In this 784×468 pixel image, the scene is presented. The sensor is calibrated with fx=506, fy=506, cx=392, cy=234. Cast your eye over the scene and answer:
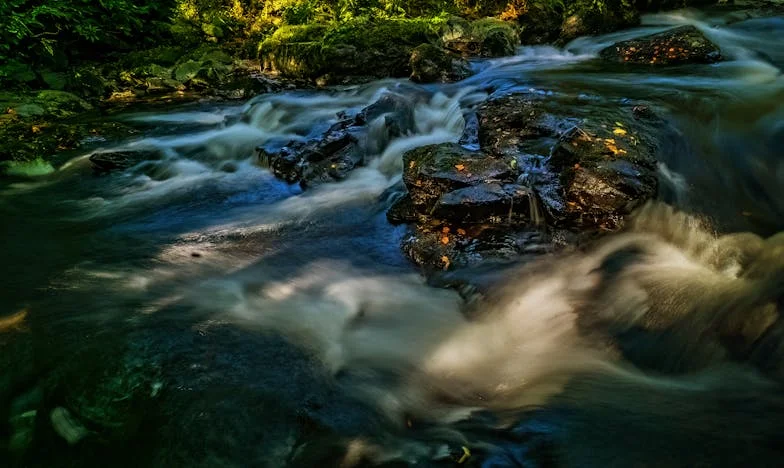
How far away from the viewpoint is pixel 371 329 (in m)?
3.44

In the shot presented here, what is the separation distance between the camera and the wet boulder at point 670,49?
7359mm

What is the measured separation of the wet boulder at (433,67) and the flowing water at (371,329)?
255 centimetres

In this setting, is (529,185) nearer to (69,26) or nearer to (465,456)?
(465,456)

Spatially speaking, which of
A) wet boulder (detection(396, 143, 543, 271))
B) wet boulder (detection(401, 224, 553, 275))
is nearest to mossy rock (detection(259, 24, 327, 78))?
wet boulder (detection(396, 143, 543, 271))

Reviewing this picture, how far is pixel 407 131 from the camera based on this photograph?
21.7 ft

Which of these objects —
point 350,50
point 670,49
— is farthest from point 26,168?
point 670,49

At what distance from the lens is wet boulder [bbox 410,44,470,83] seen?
26.8ft

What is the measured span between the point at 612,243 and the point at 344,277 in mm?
2123

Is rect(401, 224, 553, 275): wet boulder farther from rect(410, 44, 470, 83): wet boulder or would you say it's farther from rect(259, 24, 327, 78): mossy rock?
rect(259, 24, 327, 78): mossy rock

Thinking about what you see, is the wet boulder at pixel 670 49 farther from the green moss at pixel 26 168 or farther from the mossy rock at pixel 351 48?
the green moss at pixel 26 168

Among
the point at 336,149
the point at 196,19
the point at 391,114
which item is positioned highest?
the point at 196,19

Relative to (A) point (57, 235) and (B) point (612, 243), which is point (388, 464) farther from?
(A) point (57, 235)

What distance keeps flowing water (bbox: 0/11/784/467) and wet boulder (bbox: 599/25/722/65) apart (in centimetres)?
159

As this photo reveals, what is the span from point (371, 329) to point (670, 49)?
6788mm
